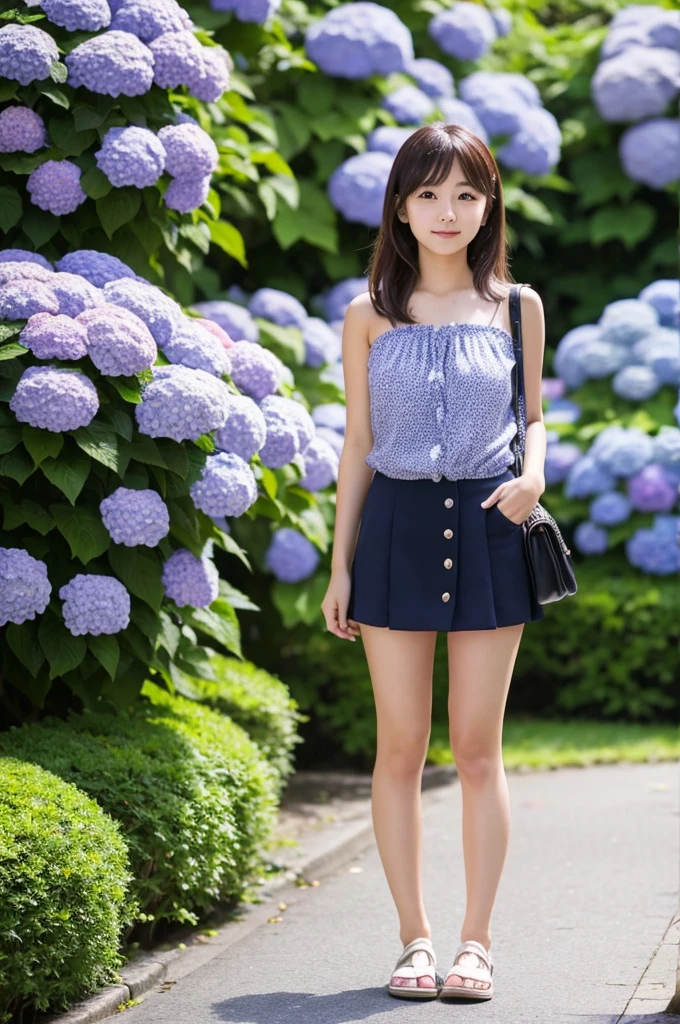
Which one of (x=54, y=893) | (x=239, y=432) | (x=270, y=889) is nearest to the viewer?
(x=54, y=893)

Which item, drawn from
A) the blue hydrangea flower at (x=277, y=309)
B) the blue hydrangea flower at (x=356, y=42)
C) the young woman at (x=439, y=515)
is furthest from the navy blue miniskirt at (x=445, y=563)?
the blue hydrangea flower at (x=356, y=42)

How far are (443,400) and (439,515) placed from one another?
25cm

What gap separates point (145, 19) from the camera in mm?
4020

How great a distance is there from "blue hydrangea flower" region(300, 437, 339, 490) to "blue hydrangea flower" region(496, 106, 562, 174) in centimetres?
283

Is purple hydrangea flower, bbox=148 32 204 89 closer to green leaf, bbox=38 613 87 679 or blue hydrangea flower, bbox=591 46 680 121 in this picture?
green leaf, bbox=38 613 87 679

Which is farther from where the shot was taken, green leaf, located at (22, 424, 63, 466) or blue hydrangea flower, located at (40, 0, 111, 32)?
blue hydrangea flower, located at (40, 0, 111, 32)

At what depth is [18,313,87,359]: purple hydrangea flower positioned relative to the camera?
3461 mm

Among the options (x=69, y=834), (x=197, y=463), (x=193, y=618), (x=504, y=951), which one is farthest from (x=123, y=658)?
(x=504, y=951)

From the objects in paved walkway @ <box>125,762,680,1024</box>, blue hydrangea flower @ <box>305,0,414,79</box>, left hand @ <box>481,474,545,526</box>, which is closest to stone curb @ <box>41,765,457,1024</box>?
paved walkway @ <box>125,762,680,1024</box>

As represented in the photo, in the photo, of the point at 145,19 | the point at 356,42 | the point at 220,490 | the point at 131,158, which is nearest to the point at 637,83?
the point at 356,42

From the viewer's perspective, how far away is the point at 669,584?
6.85m

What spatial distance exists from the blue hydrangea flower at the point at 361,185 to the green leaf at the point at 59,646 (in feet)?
9.63

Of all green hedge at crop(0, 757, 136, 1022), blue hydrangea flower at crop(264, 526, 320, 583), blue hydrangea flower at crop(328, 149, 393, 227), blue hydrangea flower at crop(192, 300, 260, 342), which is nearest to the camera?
green hedge at crop(0, 757, 136, 1022)

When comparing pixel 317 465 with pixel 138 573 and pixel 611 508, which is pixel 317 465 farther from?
pixel 611 508
